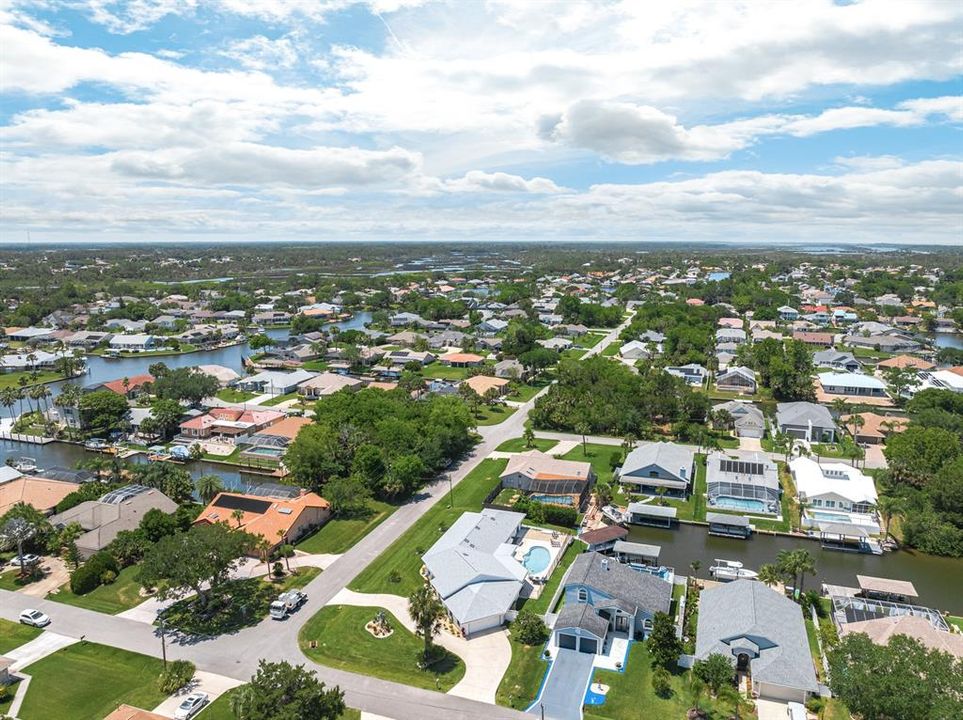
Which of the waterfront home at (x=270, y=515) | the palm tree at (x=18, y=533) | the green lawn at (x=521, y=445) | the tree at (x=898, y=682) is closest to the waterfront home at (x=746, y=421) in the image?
the green lawn at (x=521, y=445)

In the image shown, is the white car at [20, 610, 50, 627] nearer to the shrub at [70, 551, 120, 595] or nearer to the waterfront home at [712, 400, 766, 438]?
the shrub at [70, 551, 120, 595]

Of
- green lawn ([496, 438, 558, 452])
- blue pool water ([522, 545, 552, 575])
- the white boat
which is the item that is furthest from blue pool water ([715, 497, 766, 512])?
green lawn ([496, 438, 558, 452])

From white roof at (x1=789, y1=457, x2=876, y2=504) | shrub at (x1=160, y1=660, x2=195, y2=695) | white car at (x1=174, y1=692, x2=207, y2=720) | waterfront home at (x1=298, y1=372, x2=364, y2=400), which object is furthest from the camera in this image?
waterfront home at (x1=298, y1=372, x2=364, y2=400)

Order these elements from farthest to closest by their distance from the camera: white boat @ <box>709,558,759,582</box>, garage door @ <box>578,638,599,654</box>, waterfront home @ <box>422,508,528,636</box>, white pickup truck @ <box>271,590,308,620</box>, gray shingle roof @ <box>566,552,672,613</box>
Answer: white boat @ <box>709,558,759,582</box>, white pickup truck @ <box>271,590,308,620</box>, waterfront home @ <box>422,508,528,636</box>, gray shingle roof @ <box>566,552,672,613</box>, garage door @ <box>578,638,599,654</box>

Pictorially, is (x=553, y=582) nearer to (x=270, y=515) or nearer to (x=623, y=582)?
(x=623, y=582)

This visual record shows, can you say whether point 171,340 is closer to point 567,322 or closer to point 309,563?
point 567,322

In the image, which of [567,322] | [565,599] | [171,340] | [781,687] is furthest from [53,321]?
[781,687]

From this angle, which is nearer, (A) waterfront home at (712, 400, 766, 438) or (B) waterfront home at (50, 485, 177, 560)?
(B) waterfront home at (50, 485, 177, 560)

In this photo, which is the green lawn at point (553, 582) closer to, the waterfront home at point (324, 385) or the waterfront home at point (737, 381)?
the waterfront home at point (324, 385)

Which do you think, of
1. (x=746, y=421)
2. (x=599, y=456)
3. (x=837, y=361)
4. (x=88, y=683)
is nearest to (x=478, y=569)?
(x=88, y=683)
